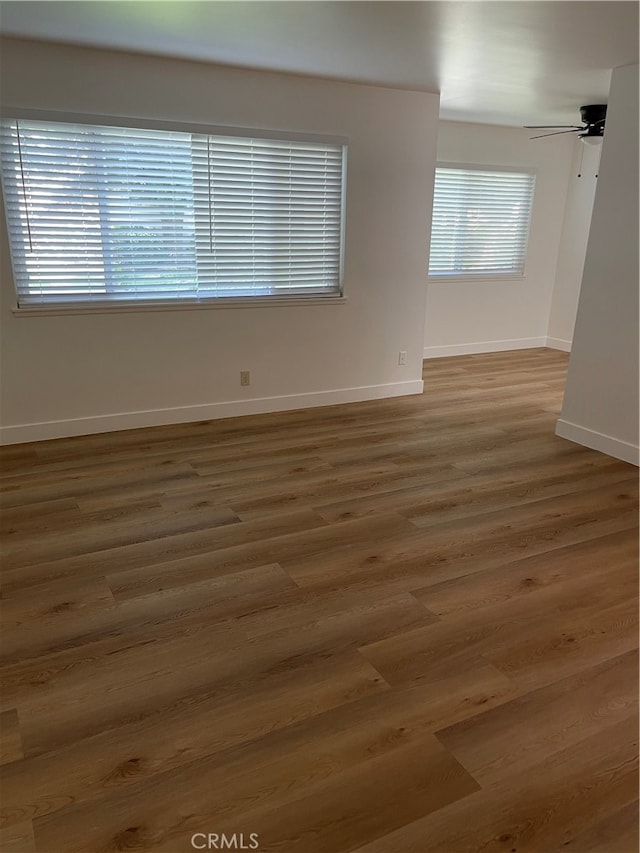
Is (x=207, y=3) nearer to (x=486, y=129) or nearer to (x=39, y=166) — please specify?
(x=39, y=166)

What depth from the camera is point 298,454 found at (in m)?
4.08

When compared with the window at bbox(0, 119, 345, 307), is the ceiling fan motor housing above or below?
above

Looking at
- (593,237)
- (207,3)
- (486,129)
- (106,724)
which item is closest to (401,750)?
(106,724)

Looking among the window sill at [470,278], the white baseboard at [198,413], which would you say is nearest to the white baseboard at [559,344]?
the window sill at [470,278]

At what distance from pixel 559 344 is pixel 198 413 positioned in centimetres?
488

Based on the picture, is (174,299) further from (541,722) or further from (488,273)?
(488,273)

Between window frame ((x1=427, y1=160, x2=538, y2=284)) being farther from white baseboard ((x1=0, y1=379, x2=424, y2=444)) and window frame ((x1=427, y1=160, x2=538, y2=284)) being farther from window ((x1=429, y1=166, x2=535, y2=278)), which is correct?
white baseboard ((x1=0, y1=379, x2=424, y2=444))

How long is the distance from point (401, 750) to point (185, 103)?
3921 millimetres

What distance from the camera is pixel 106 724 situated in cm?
189

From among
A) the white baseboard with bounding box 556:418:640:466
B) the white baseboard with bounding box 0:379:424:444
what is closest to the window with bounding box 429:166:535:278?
the white baseboard with bounding box 0:379:424:444

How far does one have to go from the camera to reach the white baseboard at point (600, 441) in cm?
402

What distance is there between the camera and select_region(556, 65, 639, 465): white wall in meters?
3.75

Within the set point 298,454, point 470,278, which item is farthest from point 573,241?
point 298,454

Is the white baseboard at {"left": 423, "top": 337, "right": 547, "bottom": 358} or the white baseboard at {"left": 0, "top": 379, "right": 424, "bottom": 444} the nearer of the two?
the white baseboard at {"left": 0, "top": 379, "right": 424, "bottom": 444}
